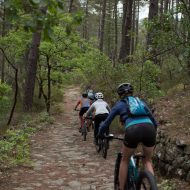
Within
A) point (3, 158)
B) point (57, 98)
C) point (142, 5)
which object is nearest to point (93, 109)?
point (3, 158)

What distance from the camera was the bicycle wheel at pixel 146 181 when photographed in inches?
195

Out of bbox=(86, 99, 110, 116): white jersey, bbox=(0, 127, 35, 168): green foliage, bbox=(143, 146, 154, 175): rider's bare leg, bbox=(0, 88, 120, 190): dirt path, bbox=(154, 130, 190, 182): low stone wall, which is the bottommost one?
bbox=(0, 88, 120, 190): dirt path

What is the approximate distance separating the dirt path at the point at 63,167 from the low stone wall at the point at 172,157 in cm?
127

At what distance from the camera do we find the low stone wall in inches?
302

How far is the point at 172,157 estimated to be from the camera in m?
8.26

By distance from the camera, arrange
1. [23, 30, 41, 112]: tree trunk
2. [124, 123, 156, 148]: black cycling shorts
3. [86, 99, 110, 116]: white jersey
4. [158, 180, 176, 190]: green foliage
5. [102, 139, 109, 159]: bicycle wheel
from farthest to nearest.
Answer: [23, 30, 41, 112]: tree trunk → [86, 99, 110, 116]: white jersey → [102, 139, 109, 159]: bicycle wheel → [158, 180, 176, 190]: green foliage → [124, 123, 156, 148]: black cycling shorts

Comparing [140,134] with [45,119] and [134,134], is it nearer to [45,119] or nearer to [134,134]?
[134,134]

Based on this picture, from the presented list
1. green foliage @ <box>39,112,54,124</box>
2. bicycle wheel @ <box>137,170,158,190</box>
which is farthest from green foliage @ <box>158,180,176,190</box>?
green foliage @ <box>39,112,54,124</box>

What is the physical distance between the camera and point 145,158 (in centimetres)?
577

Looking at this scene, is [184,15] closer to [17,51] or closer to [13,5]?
[13,5]

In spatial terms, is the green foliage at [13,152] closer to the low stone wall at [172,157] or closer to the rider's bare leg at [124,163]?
the low stone wall at [172,157]

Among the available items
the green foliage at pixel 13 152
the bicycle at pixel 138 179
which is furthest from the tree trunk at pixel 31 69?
the bicycle at pixel 138 179

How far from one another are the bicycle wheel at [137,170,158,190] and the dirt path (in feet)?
9.89

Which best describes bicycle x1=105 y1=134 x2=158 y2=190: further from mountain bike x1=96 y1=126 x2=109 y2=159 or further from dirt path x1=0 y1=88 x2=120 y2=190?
mountain bike x1=96 y1=126 x2=109 y2=159
